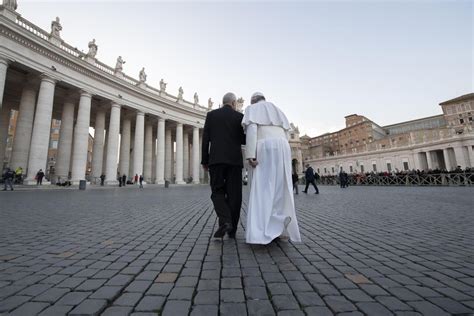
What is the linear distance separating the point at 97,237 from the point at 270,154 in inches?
121

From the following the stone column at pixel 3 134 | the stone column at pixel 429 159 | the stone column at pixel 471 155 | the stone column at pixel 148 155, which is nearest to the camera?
the stone column at pixel 3 134

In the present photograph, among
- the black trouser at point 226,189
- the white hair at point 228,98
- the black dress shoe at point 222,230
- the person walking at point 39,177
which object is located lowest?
the black dress shoe at point 222,230

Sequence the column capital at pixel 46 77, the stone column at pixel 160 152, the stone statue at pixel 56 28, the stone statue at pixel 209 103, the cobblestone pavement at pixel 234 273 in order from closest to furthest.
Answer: the cobblestone pavement at pixel 234 273 → the column capital at pixel 46 77 → the stone statue at pixel 56 28 → the stone column at pixel 160 152 → the stone statue at pixel 209 103

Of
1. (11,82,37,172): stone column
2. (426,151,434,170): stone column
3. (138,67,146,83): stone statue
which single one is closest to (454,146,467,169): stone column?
(426,151,434,170): stone column

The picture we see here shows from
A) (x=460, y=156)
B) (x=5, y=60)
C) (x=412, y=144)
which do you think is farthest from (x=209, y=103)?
(x=460, y=156)

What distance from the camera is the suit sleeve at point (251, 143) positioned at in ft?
11.1

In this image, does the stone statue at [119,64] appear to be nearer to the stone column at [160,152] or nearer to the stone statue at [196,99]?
the stone column at [160,152]

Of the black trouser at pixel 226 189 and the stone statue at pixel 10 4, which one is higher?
the stone statue at pixel 10 4

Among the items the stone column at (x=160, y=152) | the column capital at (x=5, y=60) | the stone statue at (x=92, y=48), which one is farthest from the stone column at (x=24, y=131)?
the stone column at (x=160, y=152)

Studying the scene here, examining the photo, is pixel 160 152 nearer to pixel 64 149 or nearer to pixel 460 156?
pixel 64 149

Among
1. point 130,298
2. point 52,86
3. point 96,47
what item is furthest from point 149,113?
point 130,298

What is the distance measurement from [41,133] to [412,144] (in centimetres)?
6084

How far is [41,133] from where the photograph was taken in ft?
60.8

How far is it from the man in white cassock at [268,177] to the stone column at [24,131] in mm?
25055
